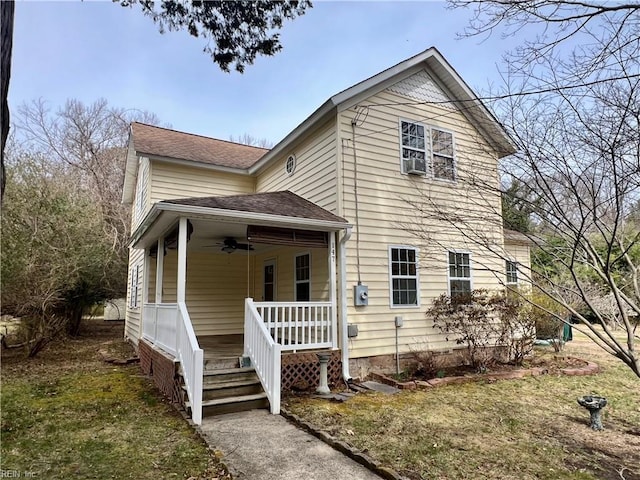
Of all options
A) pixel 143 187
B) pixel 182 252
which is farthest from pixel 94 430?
pixel 143 187

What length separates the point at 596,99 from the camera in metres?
4.09

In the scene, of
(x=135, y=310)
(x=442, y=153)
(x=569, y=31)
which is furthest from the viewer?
(x=135, y=310)

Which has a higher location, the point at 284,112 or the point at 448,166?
the point at 284,112

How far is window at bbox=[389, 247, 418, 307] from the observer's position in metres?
8.65

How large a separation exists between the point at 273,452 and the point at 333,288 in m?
3.76

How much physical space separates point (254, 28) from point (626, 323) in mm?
5697

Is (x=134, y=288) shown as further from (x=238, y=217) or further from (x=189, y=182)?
(x=238, y=217)

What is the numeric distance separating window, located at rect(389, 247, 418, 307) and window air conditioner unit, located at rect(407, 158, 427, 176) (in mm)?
1705

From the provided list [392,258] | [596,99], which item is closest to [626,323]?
[596,99]

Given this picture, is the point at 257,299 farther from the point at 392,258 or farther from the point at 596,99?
the point at 596,99

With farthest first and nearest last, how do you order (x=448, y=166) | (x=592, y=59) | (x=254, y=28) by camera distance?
(x=448, y=166)
(x=254, y=28)
(x=592, y=59)

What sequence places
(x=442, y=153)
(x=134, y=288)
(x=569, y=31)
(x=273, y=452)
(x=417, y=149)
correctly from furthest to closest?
(x=134, y=288) → (x=442, y=153) → (x=417, y=149) → (x=273, y=452) → (x=569, y=31)

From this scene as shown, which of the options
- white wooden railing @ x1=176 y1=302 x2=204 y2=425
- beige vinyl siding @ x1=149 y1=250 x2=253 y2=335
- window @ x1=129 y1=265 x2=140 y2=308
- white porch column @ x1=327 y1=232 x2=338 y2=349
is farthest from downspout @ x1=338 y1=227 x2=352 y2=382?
Answer: window @ x1=129 y1=265 x2=140 y2=308

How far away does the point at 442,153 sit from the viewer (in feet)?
31.9
